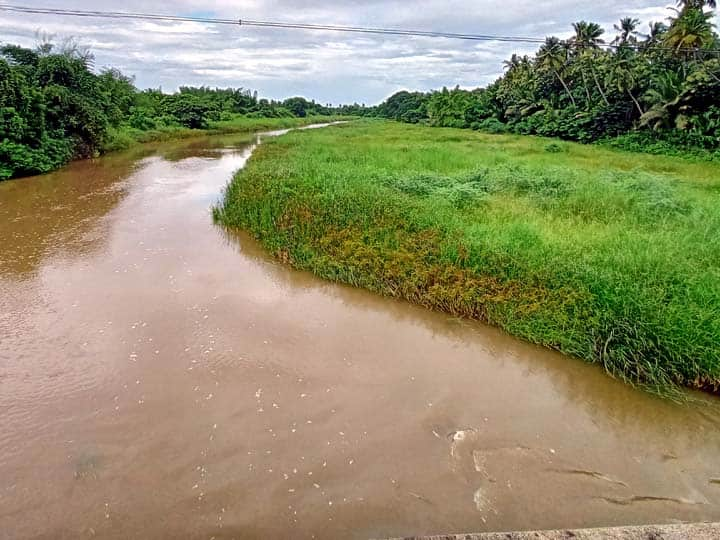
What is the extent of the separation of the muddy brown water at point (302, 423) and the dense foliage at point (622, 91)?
8619 millimetres

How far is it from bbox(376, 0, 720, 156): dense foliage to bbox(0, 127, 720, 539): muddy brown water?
28.3 feet

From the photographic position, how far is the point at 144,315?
203 inches

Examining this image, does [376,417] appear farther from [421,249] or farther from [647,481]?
[421,249]

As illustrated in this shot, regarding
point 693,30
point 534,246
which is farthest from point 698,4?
point 534,246

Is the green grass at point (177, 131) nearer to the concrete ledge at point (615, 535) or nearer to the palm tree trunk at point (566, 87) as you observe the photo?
the concrete ledge at point (615, 535)

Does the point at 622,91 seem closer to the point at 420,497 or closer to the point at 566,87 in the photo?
the point at 566,87

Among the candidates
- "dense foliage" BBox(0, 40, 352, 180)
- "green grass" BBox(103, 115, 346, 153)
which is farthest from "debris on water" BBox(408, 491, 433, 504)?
"green grass" BBox(103, 115, 346, 153)

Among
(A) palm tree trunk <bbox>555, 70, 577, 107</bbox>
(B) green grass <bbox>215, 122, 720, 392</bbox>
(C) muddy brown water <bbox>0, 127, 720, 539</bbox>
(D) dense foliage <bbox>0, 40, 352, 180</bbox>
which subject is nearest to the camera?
(C) muddy brown water <bbox>0, 127, 720, 539</bbox>

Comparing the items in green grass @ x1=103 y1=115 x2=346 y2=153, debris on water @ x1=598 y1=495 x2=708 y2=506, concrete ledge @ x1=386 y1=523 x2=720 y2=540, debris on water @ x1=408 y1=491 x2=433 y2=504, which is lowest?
debris on water @ x1=408 y1=491 x2=433 y2=504

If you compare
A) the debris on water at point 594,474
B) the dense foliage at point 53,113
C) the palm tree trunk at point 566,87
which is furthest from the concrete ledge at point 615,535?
the palm tree trunk at point 566,87

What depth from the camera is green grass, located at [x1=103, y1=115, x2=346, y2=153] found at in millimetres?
18942

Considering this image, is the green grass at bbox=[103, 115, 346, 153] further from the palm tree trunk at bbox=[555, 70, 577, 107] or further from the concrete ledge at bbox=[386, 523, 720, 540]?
the palm tree trunk at bbox=[555, 70, 577, 107]

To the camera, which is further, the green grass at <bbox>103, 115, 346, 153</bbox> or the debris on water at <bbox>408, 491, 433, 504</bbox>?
the green grass at <bbox>103, 115, 346, 153</bbox>

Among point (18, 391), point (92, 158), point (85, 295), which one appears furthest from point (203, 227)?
point (92, 158)
